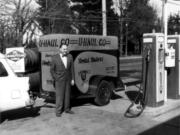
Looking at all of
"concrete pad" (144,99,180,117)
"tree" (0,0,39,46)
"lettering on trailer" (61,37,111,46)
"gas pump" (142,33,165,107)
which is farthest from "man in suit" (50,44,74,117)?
"tree" (0,0,39,46)

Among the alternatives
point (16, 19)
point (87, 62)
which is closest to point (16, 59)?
point (87, 62)

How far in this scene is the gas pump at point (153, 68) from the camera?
8.27 metres

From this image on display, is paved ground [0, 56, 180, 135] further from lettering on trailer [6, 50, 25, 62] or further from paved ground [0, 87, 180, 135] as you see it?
lettering on trailer [6, 50, 25, 62]

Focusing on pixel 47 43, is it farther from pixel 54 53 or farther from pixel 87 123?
pixel 87 123

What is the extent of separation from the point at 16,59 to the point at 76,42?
1878 millimetres

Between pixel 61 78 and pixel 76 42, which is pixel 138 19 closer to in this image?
pixel 76 42

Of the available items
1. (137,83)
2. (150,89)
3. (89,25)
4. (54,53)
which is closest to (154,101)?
(150,89)

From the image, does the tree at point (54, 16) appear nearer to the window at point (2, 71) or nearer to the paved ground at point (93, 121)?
the paved ground at point (93, 121)

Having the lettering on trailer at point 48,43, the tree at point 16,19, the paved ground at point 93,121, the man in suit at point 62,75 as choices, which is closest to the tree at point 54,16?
the tree at point 16,19

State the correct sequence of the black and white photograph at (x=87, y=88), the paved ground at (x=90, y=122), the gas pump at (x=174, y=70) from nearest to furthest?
the paved ground at (x=90, y=122) < the black and white photograph at (x=87, y=88) < the gas pump at (x=174, y=70)

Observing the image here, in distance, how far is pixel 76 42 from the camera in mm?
8664

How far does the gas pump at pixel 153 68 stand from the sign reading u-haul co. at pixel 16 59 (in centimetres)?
359

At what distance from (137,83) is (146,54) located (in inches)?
217

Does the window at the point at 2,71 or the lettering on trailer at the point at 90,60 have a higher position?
the lettering on trailer at the point at 90,60
